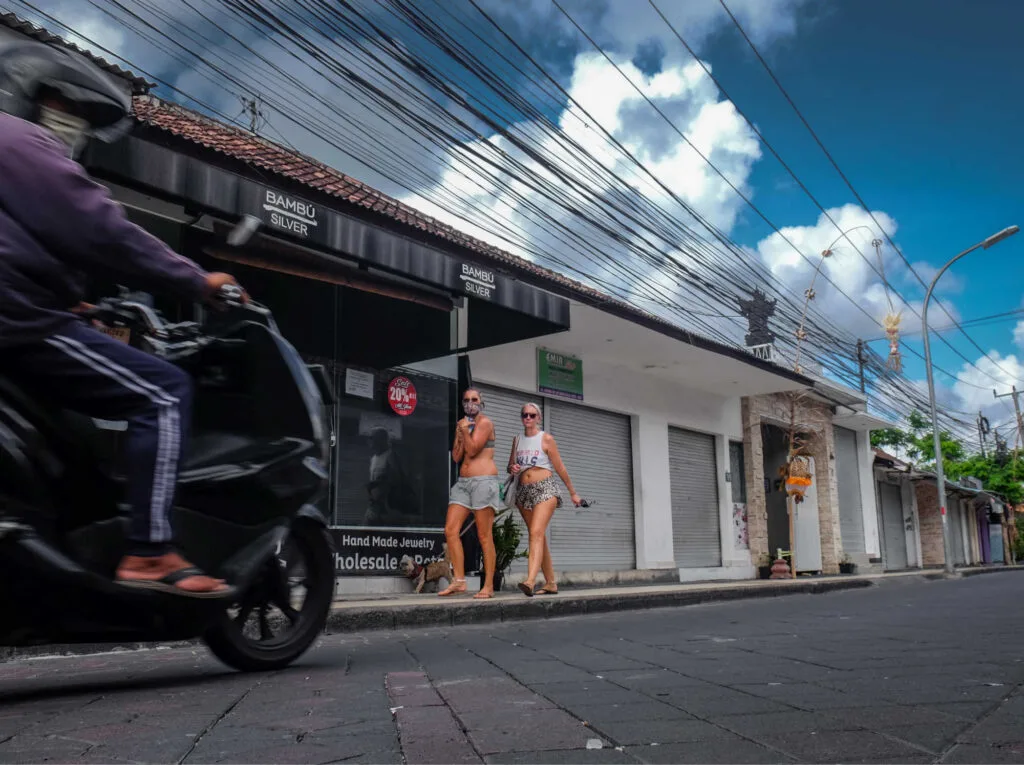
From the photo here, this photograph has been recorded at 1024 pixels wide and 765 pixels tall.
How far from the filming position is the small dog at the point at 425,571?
9.28 metres

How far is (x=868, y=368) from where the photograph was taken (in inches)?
847

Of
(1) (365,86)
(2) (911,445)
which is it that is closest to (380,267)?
(1) (365,86)

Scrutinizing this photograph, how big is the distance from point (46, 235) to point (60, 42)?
5.97 meters

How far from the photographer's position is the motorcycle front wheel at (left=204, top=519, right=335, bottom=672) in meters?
3.42

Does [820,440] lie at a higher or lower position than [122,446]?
higher

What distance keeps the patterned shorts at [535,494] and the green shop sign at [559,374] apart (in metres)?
4.55

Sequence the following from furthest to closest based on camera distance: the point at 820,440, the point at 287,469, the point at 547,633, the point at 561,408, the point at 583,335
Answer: the point at 820,440 → the point at 561,408 → the point at 583,335 → the point at 547,633 → the point at 287,469

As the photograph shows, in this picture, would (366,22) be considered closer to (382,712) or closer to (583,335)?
(583,335)

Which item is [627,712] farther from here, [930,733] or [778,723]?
[930,733]

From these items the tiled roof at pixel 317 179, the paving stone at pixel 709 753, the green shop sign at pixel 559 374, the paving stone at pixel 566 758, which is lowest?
the paving stone at pixel 709 753

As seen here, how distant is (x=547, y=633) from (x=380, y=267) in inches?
149

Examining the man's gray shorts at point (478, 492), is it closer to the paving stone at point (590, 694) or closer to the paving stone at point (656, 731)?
the paving stone at point (590, 694)

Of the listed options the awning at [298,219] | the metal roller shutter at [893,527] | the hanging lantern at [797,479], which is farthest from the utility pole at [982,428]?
the awning at [298,219]

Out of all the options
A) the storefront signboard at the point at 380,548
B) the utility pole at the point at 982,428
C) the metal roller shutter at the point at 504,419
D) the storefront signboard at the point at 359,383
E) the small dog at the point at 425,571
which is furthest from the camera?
the utility pole at the point at 982,428
